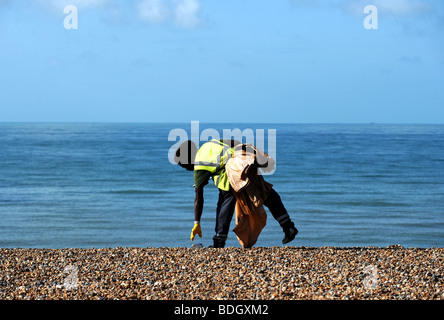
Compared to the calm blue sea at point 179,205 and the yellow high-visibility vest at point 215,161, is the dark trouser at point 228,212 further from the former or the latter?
the calm blue sea at point 179,205

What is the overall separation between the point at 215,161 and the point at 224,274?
1.85 m

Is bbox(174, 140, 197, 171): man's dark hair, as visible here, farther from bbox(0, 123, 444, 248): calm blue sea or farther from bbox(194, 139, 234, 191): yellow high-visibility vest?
bbox(0, 123, 444, 248): calm blue sea

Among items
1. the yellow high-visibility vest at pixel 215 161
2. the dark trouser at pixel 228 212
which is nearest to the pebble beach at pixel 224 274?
the dark trouser at pixel 228 212

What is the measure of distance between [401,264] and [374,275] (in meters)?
0.65

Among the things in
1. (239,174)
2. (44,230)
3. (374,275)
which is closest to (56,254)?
(239,174)

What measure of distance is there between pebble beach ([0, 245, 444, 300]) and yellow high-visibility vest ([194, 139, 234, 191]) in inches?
35.6

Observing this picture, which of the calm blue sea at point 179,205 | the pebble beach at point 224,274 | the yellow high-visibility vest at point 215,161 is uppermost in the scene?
the yellow high-visibility vest at point 215,161

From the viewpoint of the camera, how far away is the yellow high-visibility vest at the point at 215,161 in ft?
26.5

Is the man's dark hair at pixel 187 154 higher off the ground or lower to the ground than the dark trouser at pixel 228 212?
higher

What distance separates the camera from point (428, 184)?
23.5 meters

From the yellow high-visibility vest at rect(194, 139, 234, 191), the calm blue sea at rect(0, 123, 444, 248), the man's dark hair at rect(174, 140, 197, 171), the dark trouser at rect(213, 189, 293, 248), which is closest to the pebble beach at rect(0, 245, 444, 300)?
the dark trouser at rect(213, 189, 293, 248)

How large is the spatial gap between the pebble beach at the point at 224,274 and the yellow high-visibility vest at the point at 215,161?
2.96ft

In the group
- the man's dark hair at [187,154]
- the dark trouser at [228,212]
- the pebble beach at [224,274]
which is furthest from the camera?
the man's dark hair at [187,154]

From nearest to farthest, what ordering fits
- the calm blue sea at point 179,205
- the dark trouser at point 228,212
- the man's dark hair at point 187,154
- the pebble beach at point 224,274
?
the pebble beach at point 224,274, the dark trouser at point 228,212, the man's dark hair at point 187,154, the calm blue sea at point 179,205
